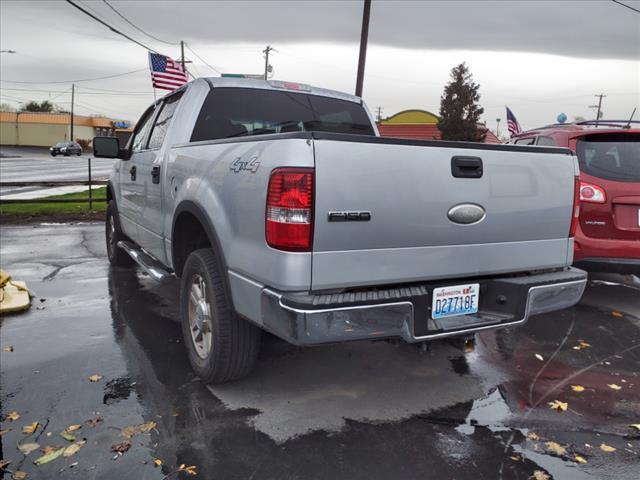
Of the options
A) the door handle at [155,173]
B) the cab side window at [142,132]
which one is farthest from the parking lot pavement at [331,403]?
the cab side window at [142,132]

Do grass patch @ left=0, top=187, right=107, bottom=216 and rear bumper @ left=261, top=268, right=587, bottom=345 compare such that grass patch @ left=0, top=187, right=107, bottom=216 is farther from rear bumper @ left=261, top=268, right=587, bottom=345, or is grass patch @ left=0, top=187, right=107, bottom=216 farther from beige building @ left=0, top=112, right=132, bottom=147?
beige building @ left=0, top=112, right=132, bottom=147

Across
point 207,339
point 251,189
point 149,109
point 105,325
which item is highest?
point 149,109

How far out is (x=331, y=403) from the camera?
3.37 m

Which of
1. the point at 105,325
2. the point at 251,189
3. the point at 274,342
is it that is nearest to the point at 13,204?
the point at 105,325

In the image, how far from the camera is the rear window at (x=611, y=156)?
16.8 feet

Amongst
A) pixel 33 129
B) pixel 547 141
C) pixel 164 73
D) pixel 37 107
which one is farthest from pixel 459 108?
pixel 37 107

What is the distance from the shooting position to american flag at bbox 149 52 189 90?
1599 centimetres

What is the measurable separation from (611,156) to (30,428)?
17.6 feet

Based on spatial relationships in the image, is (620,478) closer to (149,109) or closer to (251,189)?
(251,189)

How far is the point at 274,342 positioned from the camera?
4.40 meters

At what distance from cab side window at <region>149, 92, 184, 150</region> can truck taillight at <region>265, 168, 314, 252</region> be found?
93.0 inches

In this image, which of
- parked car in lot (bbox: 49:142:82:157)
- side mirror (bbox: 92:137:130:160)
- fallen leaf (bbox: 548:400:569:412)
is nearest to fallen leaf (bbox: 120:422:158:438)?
fallen leaf (bbox: 548:400:569:412)

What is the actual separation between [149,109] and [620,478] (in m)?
5.24

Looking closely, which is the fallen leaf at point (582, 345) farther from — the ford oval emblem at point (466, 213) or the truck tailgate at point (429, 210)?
the ford oval emblem at point (466, 213)
